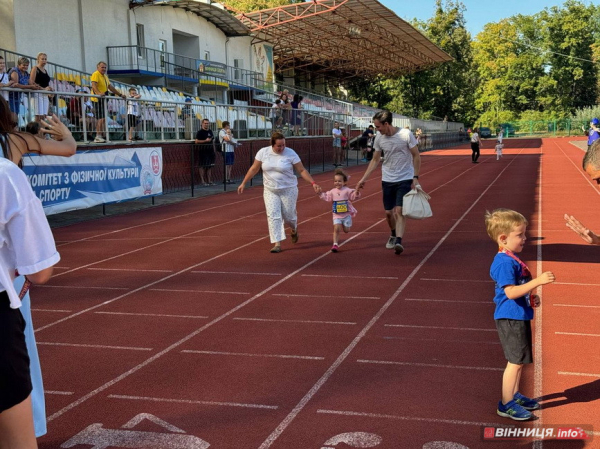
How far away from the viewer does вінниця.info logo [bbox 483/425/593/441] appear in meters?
4.20

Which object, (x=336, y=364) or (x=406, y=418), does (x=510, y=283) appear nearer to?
(x=406, y=418)

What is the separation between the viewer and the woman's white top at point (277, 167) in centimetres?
1066

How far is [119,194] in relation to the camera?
1614 centimetres

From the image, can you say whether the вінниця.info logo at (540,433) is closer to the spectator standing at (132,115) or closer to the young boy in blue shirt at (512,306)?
the young boy in blue shirt at (512,306)

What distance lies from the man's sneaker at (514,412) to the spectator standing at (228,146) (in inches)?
746

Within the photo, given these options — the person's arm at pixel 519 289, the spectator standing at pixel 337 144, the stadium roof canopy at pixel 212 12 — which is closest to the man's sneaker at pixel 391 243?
the person's arm at pixel 519 289

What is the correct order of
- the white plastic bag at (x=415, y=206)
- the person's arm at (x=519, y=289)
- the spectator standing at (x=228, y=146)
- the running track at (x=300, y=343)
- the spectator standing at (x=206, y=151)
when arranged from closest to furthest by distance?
the person's arm at (x=519, y=289) < the running track at (x=300, y=343) < the white plastic bag at (x=415, y=206) < the spectator standing at (x=206, y=151) < the spectator standing at (x=228, y=146)

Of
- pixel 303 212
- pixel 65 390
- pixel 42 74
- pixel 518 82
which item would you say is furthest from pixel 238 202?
pixel 518 82

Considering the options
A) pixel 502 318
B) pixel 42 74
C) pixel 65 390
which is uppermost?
pixel 42 74

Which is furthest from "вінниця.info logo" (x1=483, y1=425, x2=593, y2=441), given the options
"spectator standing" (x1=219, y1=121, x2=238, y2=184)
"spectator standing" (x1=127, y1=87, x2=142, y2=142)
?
"spectator standing" (x1=219, y1=121, x2=238, y2=184)

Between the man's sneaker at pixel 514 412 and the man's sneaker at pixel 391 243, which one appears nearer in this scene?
the man's sneaker at pixel 514 412

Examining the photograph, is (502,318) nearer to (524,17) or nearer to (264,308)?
(264,308)

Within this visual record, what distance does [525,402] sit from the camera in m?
4.55

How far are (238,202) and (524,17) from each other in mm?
103140
